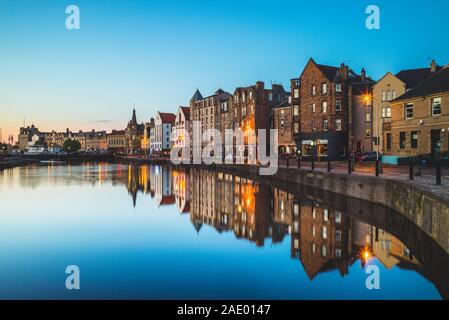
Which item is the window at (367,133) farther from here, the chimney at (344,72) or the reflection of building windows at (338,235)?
the reflection of building windows at (338,235)

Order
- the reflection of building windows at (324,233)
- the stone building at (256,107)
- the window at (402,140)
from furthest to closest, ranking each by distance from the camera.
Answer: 1. the stone building at (256,107)
2. the window at (402,140)
3. the reflection of building windows at (324,233)

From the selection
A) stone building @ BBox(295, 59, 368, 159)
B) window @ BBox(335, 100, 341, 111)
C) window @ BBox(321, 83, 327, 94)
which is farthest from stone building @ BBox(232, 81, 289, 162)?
window @ BBox(335, 100, 341, 111)

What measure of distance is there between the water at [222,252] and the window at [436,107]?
14628mm

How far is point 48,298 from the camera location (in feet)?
34.4

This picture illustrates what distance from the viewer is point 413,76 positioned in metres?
52.6

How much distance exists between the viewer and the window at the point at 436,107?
113 feet

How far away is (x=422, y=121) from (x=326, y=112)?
22078 mm

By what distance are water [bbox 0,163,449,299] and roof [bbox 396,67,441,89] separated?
31205 millimetres

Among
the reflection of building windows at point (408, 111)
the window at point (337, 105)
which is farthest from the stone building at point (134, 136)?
the reflection of building windows at point (408, 111)

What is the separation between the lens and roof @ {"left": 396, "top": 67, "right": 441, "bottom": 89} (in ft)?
168

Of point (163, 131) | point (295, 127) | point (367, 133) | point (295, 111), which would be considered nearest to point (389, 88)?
point (367, 133)

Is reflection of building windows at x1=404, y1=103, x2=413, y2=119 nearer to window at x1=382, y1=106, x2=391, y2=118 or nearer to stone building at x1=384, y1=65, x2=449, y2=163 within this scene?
stone building at x1=384, y1=65, x2=449, y2=163
